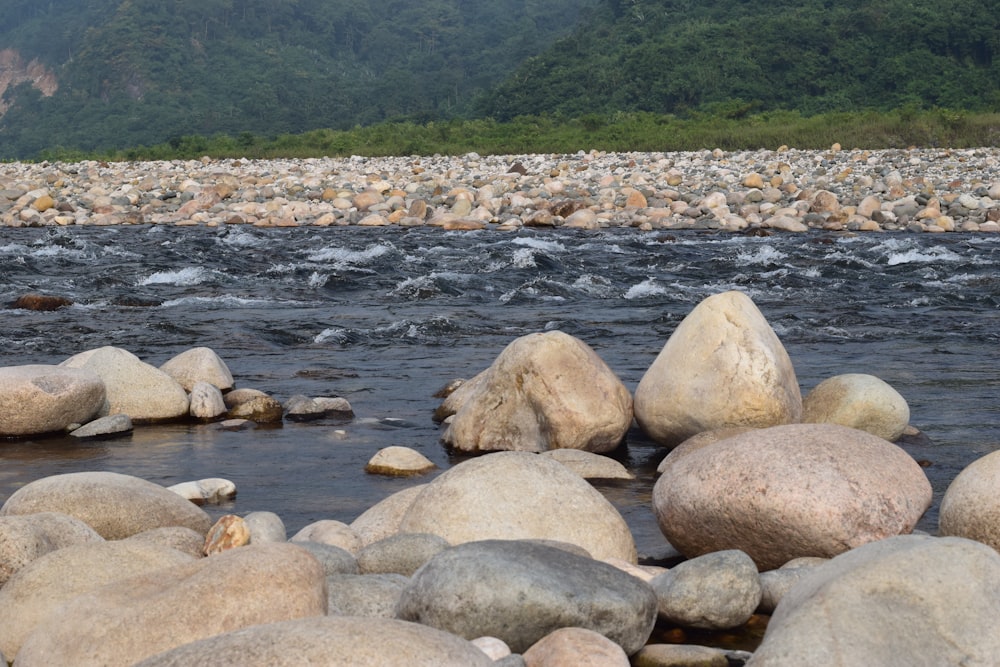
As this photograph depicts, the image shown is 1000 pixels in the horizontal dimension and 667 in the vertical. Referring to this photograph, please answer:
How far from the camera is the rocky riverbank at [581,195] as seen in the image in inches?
766

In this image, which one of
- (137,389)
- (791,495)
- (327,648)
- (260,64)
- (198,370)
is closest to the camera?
(327,648)

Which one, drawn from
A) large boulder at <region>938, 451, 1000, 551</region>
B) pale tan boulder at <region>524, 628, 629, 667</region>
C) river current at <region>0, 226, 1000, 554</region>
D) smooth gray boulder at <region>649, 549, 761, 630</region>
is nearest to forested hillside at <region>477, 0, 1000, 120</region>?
river current at <region>0, 226, 1000, 554</region>

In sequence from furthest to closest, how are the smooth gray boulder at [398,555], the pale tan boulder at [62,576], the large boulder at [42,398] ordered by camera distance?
the large boulder at [42,398] < the smooth gray boulder at [398,555] < the pale tan boulder at [62,576]

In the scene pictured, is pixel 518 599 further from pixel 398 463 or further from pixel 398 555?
pixel 398 463

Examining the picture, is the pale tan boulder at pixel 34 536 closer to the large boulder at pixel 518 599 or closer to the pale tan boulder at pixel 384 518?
the pale tan boulder at pixel 384 518

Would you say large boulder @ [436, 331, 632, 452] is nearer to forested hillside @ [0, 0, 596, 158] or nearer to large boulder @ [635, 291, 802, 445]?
large boulder @ [635, 291, 802, 445]

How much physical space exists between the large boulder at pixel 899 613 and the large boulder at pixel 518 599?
0.52 metres

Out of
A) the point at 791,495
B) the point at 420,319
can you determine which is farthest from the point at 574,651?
the point at 420,319

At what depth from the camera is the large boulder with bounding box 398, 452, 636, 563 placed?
4.66 m

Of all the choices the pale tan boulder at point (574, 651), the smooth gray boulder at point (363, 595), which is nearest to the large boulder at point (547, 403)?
the smooth gray boulder at point (363, 595)

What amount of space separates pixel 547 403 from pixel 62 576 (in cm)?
320

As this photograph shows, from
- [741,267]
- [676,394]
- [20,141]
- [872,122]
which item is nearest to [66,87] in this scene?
[20,141]

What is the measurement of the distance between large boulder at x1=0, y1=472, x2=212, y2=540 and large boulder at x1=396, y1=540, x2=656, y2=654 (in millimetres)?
1723

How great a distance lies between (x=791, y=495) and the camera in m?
4.64
